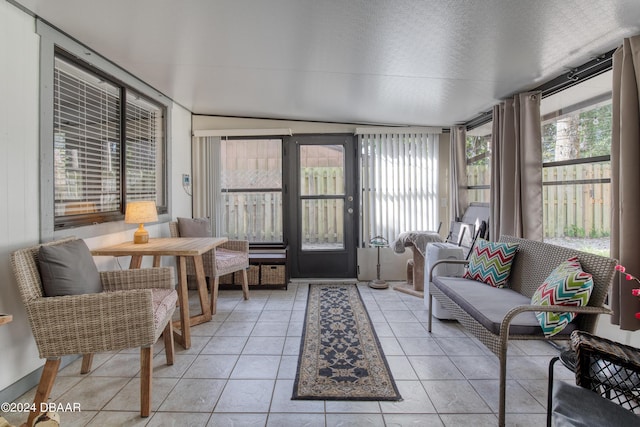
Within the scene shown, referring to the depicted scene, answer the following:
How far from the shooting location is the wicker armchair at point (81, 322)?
5.93ft

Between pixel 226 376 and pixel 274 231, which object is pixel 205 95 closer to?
pixel 274 231

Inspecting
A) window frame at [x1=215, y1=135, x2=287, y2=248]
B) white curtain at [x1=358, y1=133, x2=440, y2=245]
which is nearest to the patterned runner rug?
window frame at [x1=215, y1=135, x2=287, y2=248]

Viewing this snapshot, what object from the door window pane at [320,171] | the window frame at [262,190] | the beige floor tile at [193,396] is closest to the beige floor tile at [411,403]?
the beige floor tile at [193,396]

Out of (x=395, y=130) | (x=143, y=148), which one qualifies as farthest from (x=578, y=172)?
(x=143, y=148)

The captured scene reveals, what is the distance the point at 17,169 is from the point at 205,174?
2.68 metres

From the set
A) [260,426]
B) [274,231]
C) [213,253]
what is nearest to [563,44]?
[260,426]

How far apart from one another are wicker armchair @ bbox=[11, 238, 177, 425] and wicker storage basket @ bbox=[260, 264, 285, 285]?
243 cm

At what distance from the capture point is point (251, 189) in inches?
189

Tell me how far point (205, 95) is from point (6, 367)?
2937 millimetres

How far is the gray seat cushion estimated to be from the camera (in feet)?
3.35

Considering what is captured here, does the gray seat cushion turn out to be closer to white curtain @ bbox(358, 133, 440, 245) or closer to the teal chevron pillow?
the teal chevron pillow

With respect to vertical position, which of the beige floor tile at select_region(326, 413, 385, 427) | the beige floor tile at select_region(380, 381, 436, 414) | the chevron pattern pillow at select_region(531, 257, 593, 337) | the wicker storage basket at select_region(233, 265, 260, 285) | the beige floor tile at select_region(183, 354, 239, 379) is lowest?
the beige floor tile at select_region(326, 413, 385, 427)

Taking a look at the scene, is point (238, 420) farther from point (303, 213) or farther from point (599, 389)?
point (303, 213)

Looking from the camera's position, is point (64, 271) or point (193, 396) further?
point (193, 396)
